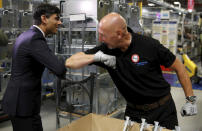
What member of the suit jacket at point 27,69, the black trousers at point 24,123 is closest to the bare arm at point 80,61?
the suit jacket at point 27,69

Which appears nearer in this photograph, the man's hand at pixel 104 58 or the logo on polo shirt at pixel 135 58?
the man's hand at pixel 104 58

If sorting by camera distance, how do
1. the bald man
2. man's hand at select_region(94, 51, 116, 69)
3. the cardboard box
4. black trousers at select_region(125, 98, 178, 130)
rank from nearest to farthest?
the cardboard box → man's hand at select_region(94, 51, 116, 69) → the bald man → black trousers at select_region(125, 98, 178, 130)

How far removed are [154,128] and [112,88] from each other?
292cm

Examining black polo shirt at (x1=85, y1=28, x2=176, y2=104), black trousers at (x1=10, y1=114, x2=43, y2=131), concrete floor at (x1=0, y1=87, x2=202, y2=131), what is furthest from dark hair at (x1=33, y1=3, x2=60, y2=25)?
concrete floor at (x1=0, y1=87, x2=202, y2=131)

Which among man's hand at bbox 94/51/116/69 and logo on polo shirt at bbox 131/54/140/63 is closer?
man's hand at bbox 94/51/116/69

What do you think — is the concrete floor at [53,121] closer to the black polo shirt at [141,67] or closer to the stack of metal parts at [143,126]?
the black polo shirt at [141,67]

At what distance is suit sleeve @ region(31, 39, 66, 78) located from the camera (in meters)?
1.81

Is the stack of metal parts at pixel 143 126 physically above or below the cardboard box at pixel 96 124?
above

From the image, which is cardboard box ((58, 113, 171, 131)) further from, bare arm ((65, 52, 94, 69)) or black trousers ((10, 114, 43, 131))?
black trousers ((10, 114, 43, 131))

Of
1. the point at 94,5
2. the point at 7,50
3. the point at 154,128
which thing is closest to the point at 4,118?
the point at 7,50

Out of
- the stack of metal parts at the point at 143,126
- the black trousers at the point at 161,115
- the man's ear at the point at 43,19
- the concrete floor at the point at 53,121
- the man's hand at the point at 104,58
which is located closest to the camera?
the stack of metal parts at the point at 143,126

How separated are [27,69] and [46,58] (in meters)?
0.23

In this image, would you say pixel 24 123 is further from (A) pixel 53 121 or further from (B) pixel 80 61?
(A) pixel 53 121

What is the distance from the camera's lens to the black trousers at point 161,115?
1.91 metres
